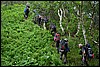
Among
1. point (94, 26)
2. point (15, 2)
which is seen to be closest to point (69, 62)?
point (94, 26)

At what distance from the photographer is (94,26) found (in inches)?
858

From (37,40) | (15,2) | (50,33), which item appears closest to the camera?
(37,40)

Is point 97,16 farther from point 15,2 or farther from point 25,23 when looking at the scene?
point 15,2

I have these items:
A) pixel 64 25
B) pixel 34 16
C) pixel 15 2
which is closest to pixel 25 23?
pixel 34 16

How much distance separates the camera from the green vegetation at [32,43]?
1666 cm

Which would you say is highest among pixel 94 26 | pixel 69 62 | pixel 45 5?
pixel 45 5

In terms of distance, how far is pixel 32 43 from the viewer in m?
19.9

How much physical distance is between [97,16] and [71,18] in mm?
4737

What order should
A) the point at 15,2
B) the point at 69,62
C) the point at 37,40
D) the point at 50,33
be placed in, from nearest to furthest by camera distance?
the point at 69,62 → the point at 37,40 → the point at 50,33 → the point at 15,2

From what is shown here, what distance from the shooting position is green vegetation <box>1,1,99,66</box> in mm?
16656

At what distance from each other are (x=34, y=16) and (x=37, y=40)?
6.36 metres

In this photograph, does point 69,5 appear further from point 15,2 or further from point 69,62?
point 15,2

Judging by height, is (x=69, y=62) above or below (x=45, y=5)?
below

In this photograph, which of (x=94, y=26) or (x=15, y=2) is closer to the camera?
(x=94, y=26)
